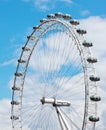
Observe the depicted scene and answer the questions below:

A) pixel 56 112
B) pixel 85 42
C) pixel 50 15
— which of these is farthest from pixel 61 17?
pixel 56 112

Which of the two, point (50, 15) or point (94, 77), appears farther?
point (50, 15)

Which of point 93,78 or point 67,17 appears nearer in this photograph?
point 93,78

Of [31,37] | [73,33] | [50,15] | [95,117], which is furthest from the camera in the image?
[31,37]

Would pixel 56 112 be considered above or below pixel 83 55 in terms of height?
below

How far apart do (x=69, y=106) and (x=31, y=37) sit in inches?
648

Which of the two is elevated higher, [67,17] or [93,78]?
[67,17]

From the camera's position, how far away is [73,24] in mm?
74750

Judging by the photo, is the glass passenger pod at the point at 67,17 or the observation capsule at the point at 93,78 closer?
the observation capsule at the point at 93,78

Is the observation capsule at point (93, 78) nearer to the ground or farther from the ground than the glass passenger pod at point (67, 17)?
nearer to the ground

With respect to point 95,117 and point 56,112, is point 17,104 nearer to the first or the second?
point 56,112

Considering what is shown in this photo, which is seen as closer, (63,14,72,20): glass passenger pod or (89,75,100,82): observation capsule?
(89,75,100,82): observation capsule

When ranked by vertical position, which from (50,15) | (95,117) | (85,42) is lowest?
(95,117)

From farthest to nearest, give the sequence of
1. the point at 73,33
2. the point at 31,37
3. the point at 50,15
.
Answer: the point at 31,37 → the point at 50,15 → the point at 73,33

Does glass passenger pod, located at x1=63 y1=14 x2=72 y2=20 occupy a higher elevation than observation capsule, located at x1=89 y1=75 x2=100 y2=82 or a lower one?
higher
